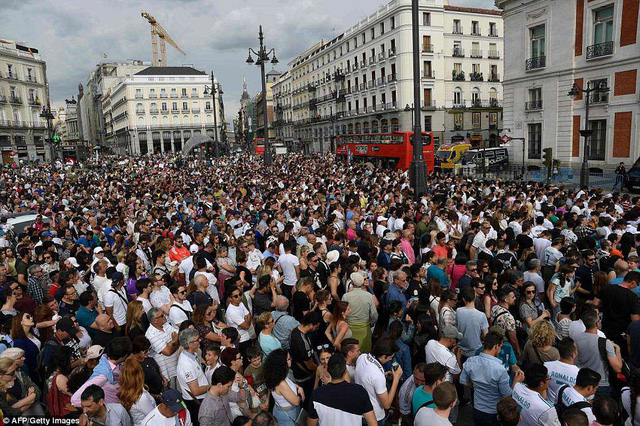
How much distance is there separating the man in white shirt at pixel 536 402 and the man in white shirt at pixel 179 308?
370 cm

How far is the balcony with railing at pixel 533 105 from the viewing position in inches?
1082

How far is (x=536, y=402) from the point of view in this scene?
340 cm

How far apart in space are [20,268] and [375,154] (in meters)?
25.7

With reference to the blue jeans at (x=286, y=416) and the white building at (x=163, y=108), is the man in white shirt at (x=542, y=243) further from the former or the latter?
the white building at (x=163, y=108)

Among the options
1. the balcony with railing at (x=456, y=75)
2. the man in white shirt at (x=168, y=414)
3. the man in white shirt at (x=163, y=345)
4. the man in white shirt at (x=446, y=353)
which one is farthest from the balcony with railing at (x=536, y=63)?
the man in white shirt at (x=168, y=414)

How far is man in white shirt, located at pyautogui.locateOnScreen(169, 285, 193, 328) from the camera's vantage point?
5.14 meters

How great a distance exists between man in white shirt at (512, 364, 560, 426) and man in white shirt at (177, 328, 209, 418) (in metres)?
2.89

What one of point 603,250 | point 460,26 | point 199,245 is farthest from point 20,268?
point 460,26

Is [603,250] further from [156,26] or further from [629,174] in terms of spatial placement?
[156,26]

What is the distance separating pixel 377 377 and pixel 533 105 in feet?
95.6

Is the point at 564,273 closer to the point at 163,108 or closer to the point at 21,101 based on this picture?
the point at 21,101

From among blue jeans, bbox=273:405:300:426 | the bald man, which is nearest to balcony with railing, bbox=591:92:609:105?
blue jeans, bbox=273:405:300:426

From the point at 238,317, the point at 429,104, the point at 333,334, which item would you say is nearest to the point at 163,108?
the point at 429,104

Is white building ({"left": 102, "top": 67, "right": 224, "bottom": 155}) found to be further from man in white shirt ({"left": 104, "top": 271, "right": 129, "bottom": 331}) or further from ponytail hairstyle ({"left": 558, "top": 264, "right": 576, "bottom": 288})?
ponytail hairstyle ({"left": 558, "top": 264, "right": 576, "bottom": 288})
